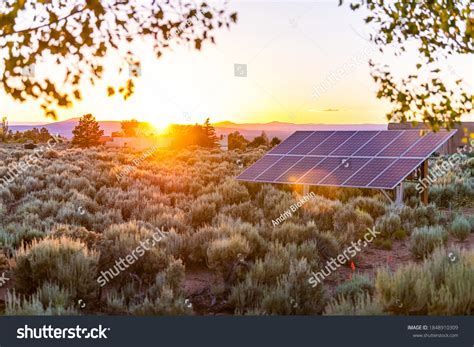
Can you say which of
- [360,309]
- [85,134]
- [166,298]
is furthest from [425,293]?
[85,134]

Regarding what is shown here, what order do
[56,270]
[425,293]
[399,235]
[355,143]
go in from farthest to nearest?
[355,143], [399,235], [56,270], [425,293]

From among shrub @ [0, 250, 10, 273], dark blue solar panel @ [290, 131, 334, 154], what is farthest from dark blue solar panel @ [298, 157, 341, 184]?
shrub @ [0, 250, 10, 273]

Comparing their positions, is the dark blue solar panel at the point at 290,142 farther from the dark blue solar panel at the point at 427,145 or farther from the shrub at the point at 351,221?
the shrub at the point at 351,221

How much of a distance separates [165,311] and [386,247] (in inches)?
267

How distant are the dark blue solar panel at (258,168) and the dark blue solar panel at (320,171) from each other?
2.05m

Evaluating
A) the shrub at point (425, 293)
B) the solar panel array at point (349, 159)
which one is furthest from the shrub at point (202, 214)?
the shrub at point (425, 293)

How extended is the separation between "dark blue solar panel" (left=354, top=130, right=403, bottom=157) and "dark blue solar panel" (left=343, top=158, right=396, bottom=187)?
36.8 inches

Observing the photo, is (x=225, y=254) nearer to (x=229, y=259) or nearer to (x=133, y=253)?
(x=229, y=259)

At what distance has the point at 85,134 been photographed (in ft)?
206

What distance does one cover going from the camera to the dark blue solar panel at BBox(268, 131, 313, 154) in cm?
2203

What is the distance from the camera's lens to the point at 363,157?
750 inches

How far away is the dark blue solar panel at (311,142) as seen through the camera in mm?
21316

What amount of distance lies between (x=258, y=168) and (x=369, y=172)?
447cm

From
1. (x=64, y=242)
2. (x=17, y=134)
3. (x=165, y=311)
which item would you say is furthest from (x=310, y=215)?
(x=17, y=134)
